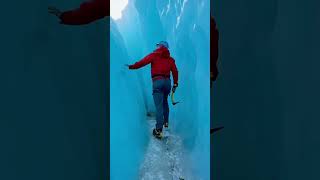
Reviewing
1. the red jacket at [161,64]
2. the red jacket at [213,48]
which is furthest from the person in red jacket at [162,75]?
the red jacket at [213,48]

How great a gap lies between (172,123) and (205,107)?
0.24 meters

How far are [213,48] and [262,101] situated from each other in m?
0.48

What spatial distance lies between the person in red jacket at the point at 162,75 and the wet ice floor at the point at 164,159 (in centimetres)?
6

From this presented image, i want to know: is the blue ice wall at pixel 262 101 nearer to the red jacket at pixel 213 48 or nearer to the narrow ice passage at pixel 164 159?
the red jacket at pixel 213 48

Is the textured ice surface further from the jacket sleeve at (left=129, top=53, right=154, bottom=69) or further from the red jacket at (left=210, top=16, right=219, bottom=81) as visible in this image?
the red jacket at (left=210, top=16, right=219, bottom=81)

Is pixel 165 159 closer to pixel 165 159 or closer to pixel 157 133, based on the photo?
pixel 165 159

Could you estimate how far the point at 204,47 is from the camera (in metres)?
2.77

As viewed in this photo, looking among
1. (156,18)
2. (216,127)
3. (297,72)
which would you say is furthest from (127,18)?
(297,72)
